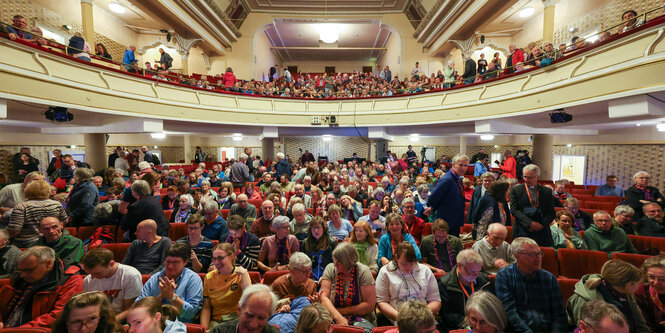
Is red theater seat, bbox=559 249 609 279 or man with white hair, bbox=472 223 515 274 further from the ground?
man with white hair, bbox=472 223 515 274

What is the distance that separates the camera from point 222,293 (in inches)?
87.3

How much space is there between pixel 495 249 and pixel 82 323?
323 centimetres

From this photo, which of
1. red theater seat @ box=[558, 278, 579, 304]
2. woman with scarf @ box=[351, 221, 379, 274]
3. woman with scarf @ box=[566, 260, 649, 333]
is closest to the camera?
woman with scarf @ box=[566, 260, 649, 333]

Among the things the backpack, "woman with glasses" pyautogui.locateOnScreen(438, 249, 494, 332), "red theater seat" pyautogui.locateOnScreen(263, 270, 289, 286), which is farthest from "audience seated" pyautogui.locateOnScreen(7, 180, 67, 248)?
"woman with glasses" pyautogui.locateOnScreen(438, 249, 494, 332)

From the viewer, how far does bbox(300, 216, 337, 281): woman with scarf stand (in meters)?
2.90

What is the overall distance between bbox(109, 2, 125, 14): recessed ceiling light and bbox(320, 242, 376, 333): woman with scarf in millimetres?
13450

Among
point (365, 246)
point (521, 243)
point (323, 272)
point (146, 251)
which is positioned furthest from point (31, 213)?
point (521, 243)

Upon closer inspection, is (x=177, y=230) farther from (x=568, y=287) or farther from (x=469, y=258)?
(x=568, y=287)

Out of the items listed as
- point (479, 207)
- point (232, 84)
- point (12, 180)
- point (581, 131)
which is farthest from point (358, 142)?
point (12, 180)

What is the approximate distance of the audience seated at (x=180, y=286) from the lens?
6.76 feet

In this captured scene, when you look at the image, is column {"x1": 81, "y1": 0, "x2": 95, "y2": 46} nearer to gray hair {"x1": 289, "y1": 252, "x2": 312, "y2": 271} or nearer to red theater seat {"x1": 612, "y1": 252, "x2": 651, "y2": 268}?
gray hair {"x1": 289, "y1": 252, "x2": 312, "y2": 271}

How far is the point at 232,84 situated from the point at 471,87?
8.69 m

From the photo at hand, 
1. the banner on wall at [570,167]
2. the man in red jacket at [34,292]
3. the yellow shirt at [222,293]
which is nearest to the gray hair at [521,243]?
the yellow shirt at [222,293]

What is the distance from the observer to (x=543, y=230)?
2.96 meters
